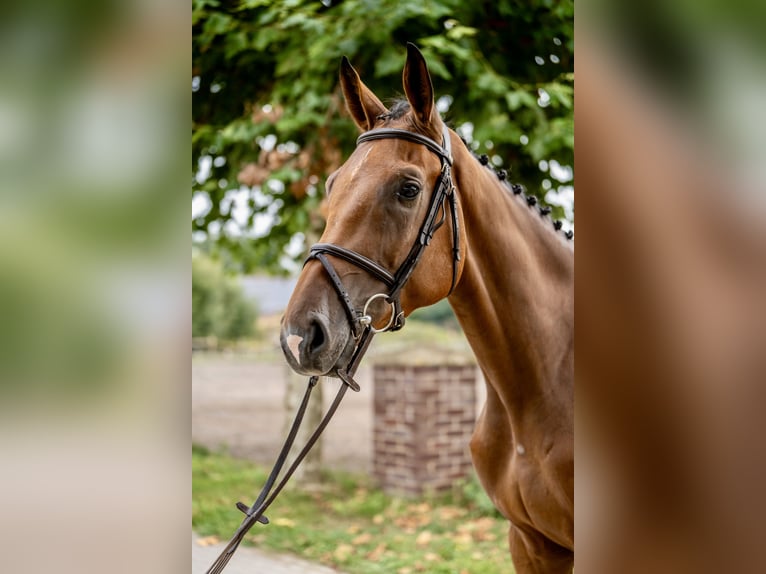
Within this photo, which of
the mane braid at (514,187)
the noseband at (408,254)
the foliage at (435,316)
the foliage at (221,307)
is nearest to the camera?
the noseband at (408,254)

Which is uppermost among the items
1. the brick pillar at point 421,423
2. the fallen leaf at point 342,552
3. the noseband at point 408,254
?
the noseband at point 408,254

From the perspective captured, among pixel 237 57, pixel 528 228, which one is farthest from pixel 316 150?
pixel 528 228

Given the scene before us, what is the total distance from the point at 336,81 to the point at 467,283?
2796 millimetres

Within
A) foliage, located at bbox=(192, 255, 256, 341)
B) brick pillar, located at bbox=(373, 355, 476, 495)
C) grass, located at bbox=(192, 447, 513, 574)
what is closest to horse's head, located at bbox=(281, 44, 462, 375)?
grass, located at bbox=(192, 447, 513, 574)

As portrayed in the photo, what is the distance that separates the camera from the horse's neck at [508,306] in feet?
7.53

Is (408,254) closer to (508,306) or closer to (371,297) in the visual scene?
(371,297)

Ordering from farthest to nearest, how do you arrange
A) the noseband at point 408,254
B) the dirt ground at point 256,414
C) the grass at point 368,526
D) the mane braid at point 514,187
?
the dirt ground at point 256,414 → the grass at point 368,526 → the mane braid at point 514,187 → the noseband at point 408,254

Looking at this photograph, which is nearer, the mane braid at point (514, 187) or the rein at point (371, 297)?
the rein at point (371, 297)

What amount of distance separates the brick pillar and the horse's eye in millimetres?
4284

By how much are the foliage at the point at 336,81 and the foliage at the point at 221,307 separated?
41.2ft

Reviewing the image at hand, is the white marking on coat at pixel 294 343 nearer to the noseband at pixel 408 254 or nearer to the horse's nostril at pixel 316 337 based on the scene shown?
the horse's nostril at pixel 316 337

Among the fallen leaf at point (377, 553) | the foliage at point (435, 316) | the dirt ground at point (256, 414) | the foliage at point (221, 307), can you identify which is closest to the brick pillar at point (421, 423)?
the dirt ground at point (256, 414)

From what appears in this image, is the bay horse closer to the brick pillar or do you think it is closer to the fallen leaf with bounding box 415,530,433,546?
the fallen leaf with bounding box 415,530,433,546
